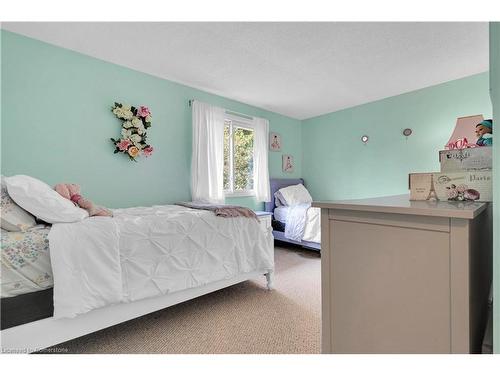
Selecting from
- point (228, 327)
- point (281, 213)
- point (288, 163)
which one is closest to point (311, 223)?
point (281, 213)

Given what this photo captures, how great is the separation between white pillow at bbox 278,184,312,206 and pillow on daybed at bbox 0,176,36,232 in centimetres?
321

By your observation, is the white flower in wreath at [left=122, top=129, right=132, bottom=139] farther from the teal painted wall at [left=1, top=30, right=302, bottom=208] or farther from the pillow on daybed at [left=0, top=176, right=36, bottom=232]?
the pillow on daybed at [left=0, top=176, right=36, bottom=232]

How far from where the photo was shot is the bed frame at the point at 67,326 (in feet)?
4.00

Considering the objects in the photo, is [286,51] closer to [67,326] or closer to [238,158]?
[238,158]

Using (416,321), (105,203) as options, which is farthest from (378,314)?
(105,203)

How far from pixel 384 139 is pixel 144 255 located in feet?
12.4

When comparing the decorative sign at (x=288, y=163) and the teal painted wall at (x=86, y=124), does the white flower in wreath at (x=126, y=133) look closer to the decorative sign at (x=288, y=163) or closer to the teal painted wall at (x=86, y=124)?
the teal painted wall at (x=86, y=124)

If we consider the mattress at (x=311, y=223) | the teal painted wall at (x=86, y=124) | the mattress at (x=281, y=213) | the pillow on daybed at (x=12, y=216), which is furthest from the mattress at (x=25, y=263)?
the mattress at (x=281, y=213)

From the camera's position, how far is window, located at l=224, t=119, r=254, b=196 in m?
3.77

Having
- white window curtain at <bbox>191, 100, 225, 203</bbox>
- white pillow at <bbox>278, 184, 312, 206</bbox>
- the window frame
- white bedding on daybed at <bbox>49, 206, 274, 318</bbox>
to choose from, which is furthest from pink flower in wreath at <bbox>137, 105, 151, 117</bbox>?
white pillow at <bbox>278, 184, 312, 206</bbox>

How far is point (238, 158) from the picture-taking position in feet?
12.9

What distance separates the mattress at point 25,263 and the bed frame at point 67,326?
188 mm
